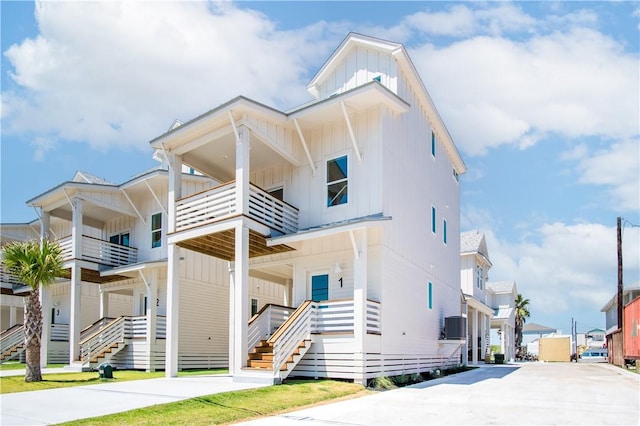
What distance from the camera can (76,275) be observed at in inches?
1014

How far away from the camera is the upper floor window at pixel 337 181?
746 inches

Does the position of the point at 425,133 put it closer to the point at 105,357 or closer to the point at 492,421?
the point at 492,421

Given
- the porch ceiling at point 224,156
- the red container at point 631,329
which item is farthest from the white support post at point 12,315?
the red container at point 631,329

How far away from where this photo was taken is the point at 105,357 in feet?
79.5

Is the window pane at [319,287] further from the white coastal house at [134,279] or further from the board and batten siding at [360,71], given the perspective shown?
the white coastal house at [134,279]

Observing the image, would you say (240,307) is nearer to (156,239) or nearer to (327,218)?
(327,218)

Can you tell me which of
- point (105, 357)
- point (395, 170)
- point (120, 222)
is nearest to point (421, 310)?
point (395, 170)

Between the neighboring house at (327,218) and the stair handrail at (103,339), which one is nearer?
the neighboring house at (327,218)

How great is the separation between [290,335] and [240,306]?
67.9 inches

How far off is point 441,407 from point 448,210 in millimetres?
15026

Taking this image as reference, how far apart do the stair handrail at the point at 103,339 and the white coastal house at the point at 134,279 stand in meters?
0.04

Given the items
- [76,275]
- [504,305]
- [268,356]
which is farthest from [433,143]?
[504,305]

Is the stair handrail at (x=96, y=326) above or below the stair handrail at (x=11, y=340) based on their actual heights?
above

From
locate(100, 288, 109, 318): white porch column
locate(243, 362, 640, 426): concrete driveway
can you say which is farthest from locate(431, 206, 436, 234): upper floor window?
locate(100, 288, 109, 318): white porch column
